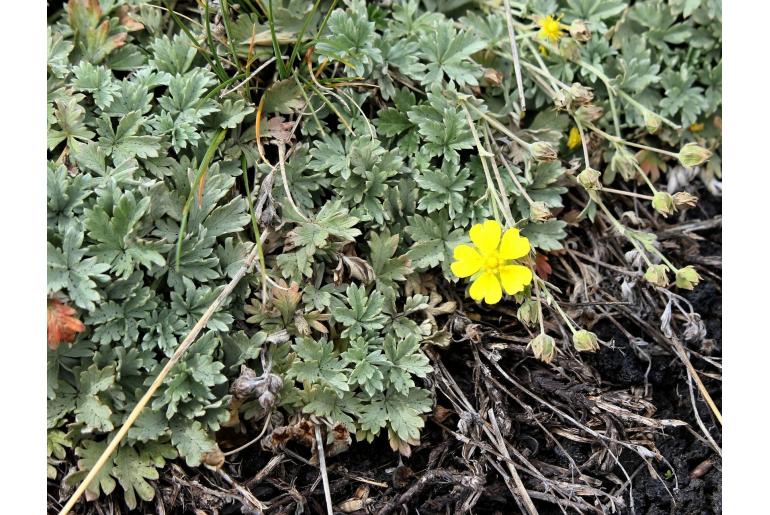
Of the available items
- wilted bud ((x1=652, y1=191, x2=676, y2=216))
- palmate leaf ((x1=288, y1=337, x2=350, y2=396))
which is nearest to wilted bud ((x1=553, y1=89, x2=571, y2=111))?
wilted bud ((x1=652, y1=191, x2=676, y2=216))

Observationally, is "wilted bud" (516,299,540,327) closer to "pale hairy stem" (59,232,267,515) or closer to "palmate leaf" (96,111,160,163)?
"pale hairy stem" (59,232,267,515)

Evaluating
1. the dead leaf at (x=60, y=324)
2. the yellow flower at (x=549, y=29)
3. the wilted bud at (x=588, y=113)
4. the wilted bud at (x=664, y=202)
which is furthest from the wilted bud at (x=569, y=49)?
the dead leaf at (x=60, y=324)

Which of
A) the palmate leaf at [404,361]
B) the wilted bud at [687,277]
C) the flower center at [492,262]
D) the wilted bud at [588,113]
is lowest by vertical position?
the palmate leaf at [404,361]

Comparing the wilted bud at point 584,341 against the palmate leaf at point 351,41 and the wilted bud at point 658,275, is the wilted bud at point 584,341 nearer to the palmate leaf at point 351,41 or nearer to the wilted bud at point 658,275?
the wilted bud at point 658,275

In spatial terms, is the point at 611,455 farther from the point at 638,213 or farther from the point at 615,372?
the point at 638,213

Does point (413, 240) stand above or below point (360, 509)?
above

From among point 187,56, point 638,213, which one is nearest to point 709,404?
point 638,213

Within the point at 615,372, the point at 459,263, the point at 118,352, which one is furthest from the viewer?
the point at 615,372

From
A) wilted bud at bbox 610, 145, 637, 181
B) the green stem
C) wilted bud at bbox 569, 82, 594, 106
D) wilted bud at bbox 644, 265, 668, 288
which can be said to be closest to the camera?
the green stem
